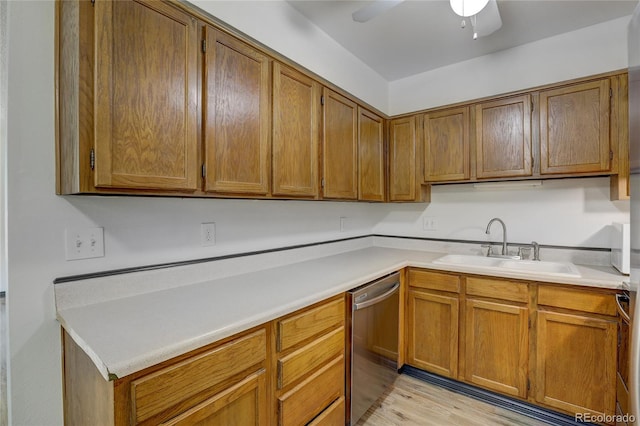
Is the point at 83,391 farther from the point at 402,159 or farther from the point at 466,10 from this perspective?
the point at 402,159

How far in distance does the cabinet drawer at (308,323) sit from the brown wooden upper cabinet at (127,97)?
72 centimetres

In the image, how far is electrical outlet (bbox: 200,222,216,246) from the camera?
1.63 m

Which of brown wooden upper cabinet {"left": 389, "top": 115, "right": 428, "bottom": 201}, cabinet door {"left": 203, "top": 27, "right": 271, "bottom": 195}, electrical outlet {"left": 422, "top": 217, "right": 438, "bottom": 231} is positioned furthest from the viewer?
electrical outlet {"left": 422, "top": 217, "right": 438, "bottom": 231}

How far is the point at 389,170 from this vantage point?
274cm

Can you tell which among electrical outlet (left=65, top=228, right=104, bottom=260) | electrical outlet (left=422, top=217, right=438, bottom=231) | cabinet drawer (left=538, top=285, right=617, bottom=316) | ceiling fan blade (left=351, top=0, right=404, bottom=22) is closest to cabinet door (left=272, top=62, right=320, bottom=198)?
ceiling fan blade (left=351, top=0, right=404, bottom=22)

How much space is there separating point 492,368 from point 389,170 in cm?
169

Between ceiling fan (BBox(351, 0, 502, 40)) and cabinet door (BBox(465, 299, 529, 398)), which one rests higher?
ceiling fan (BBox(351, 0, 502, 40))

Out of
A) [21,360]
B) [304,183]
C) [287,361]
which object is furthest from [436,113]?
[21,360]

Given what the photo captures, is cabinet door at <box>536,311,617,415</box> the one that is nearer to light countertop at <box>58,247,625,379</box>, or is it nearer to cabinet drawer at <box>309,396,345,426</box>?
light countertop at <box>58,247,625,379</box>

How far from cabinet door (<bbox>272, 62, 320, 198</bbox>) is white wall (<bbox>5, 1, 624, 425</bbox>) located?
33cm

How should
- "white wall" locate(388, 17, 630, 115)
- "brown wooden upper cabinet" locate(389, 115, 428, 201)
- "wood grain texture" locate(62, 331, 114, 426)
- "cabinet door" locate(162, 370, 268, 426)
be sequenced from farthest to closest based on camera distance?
"brown wooden upper cabinet" locate(389, 115, 428, 201), "white wall" locate(388, 17, 630, 115), "cabinet door" locate(162, 370, 268, 426), "wood grain texture" locate(62, 331, 114, 426)

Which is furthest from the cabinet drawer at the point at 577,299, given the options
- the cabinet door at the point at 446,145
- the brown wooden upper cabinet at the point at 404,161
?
the brown wooden upper cabinet at the point at 404,161

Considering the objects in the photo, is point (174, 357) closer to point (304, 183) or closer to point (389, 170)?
point (304, 183)

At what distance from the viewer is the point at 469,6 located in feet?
5.21
